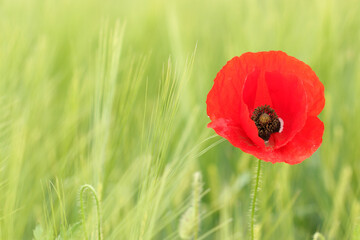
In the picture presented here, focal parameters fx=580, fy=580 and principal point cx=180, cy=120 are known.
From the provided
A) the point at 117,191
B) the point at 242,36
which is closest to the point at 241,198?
the point at 242,36

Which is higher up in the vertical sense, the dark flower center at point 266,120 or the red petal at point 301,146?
the dark flower center at point 266,120

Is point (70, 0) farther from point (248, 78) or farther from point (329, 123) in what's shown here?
point (248, 78)

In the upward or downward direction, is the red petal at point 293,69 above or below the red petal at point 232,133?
above

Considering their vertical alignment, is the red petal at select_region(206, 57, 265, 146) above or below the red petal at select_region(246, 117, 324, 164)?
above
